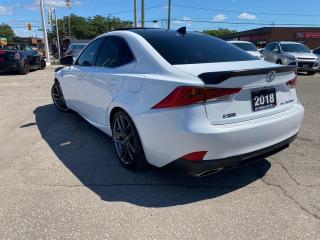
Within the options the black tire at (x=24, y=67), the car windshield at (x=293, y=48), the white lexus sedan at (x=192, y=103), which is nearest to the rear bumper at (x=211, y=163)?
the white lexus sedan at (x=192, y=103)

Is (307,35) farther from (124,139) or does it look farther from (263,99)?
(124,139)

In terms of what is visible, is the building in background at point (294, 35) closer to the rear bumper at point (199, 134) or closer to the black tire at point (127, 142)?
the black tire at point (127, 142)

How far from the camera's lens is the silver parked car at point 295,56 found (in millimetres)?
15175

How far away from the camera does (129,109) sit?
3373 mm

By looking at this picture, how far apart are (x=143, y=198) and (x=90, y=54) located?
2.72 metres

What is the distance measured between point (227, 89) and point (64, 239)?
186cm

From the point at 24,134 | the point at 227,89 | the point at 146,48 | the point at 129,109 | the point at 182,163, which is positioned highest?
the point at 146,48

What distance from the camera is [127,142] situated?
364 cm

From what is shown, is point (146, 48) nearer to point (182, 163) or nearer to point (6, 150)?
point (182, 163)

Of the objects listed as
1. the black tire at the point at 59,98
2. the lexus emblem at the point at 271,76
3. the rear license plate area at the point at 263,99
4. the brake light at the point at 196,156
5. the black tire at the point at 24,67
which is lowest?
the black tire at the point at 24,67

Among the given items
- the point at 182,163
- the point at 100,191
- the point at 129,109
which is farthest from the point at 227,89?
the point at 100,191

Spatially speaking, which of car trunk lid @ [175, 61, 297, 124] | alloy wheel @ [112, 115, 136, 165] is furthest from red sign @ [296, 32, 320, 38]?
alloy wheel @ [112, 115, 136, 165]

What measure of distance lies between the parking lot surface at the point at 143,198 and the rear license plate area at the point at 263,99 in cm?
89

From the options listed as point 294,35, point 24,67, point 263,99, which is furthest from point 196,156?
point 294,35
